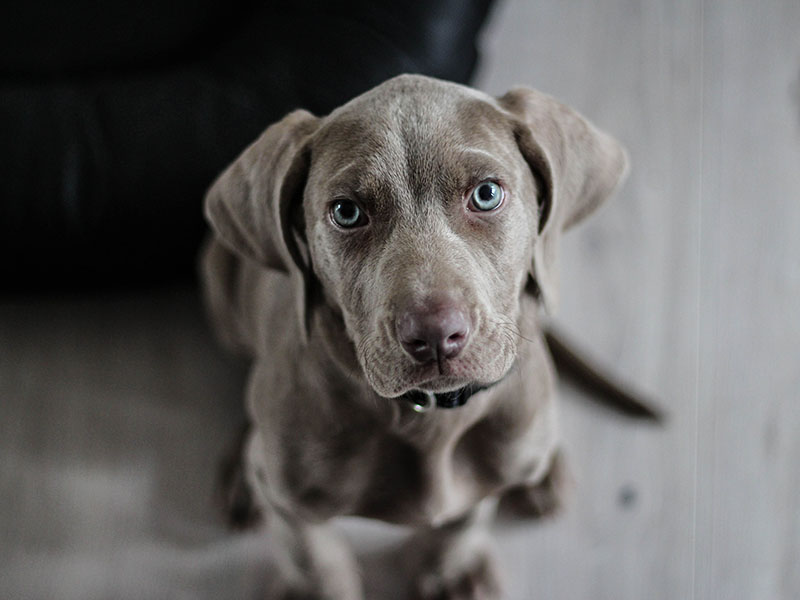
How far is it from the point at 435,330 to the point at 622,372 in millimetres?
1167

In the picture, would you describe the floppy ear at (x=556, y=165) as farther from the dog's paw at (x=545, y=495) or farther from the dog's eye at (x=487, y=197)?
the dog's paw at (x=545, y=495)

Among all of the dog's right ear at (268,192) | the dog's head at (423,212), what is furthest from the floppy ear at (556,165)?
the dog's right ear at (268,192)

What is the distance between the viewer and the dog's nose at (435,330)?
1.03m

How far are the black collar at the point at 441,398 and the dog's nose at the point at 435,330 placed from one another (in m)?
0.15

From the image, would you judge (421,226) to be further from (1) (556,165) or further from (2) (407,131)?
(1) (556,165)

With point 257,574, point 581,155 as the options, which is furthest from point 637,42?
point 257,574

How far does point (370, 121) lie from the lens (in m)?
1.14

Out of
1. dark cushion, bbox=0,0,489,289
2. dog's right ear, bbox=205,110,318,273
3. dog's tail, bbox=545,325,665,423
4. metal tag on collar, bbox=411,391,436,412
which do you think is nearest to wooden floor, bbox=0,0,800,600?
dog's tail, bbox=545,325,665,423

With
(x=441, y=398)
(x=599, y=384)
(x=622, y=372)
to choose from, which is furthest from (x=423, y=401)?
(x=622, y=372)

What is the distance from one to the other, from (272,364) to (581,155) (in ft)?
2.04

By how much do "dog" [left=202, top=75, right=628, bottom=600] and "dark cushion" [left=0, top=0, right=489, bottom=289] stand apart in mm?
474

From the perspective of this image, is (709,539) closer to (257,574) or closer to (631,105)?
(257,574)

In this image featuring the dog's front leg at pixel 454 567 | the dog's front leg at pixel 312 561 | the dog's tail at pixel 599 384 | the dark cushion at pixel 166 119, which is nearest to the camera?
the dog's front leg at pixel 312 561

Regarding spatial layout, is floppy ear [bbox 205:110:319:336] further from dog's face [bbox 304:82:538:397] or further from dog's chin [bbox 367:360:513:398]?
dog's chin [bbox 367:360:513:398]
